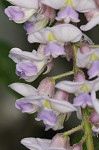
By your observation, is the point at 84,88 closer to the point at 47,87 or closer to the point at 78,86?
the point at 78,86

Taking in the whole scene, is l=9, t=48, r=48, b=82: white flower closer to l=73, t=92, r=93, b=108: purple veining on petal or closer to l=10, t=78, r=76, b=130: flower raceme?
l=10, t=78, r=76, b=130: flower raceme

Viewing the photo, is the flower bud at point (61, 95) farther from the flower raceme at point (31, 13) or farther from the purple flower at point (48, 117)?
the flower raceme at point (31, 13)

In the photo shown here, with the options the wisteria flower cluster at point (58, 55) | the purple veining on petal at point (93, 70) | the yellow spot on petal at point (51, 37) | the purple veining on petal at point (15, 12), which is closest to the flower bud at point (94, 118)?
the wisteria flower cluster at point (58, 55)


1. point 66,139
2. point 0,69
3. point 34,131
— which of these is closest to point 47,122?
point 66,139

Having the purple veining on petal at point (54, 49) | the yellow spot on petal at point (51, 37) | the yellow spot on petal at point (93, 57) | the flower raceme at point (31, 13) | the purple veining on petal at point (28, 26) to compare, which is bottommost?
the yellow spot on petal at point (93, 57)

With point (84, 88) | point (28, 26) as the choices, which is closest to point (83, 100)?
point (84, 88)

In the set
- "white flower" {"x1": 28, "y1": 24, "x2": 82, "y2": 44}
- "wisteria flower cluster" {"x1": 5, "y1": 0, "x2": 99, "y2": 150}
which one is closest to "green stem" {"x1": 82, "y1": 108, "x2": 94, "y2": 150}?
"wisteria flower cluster" {"x1": 5, "y1": 0, "x2": 99, "y2": 150}

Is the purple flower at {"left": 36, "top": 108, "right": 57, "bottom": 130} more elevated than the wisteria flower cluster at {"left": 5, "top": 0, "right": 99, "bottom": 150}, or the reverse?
the wisteria flower cluster at {"left": 5, "top": 0, "right": 99, "bottom": 150}
